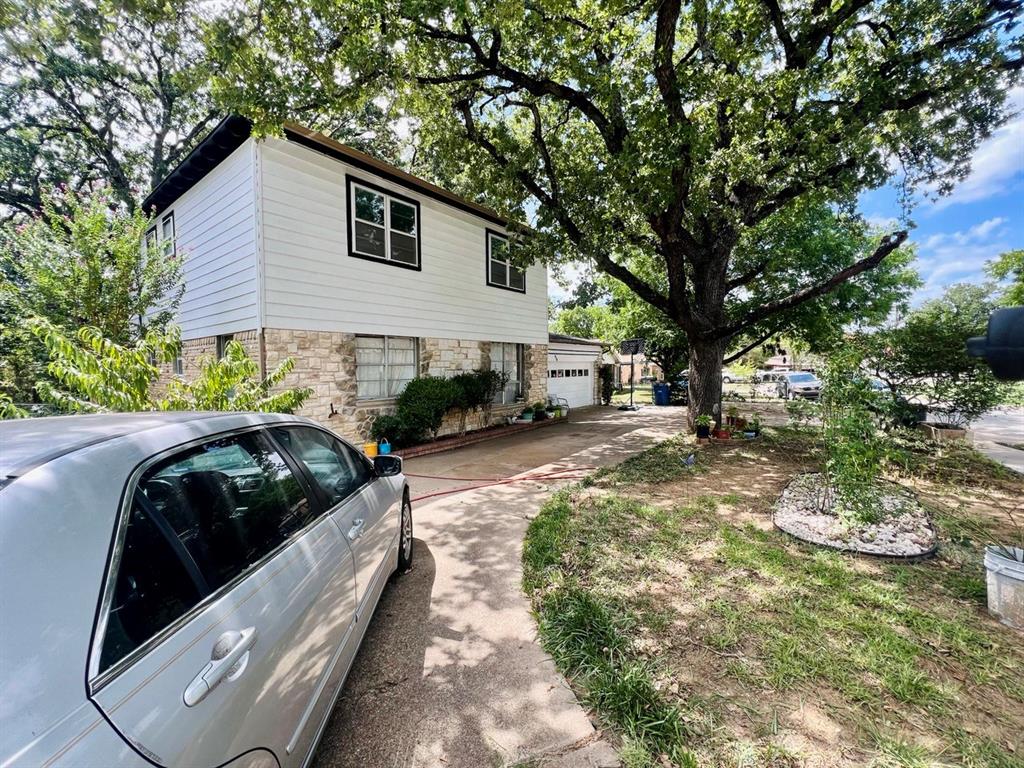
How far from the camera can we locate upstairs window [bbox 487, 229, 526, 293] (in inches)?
449

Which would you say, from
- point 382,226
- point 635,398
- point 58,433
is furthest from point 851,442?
point 635,398

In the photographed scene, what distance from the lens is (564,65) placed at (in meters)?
7.20

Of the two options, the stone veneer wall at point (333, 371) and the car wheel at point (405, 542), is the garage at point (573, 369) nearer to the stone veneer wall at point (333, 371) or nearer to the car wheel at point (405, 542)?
the stone veneer wall at point (333, 371)

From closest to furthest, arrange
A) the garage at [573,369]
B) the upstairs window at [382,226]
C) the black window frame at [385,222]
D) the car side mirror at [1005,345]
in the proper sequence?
the car side mirror at [1005,345], the black window frame at [385,222], the upstairs window at [382,226], the garage at [573,369]

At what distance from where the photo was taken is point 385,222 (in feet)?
29.1

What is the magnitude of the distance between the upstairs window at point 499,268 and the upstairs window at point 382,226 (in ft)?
8.24

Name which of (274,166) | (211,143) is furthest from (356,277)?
(211,143)

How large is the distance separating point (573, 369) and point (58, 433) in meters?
16.5

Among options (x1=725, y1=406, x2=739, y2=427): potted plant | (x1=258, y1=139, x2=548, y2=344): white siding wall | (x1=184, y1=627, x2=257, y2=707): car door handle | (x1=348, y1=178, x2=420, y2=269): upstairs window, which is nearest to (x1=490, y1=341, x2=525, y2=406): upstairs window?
(x1=258, y1=139, x2=548, y2=344): white siding wall

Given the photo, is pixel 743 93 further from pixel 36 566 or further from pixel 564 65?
pixel 36 566

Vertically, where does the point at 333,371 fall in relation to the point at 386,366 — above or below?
below

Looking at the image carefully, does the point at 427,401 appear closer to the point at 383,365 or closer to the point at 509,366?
the point at 383,365

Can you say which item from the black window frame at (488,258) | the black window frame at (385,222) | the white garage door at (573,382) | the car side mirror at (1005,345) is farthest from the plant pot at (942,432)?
the black window frame at (385,222)

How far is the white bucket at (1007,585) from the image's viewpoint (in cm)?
278
